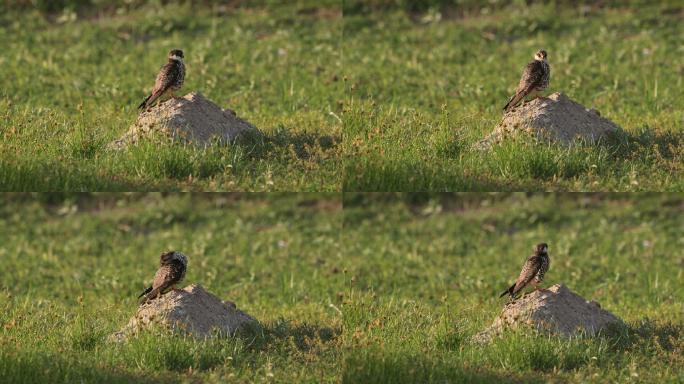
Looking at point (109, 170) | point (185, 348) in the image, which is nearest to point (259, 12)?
point (109, 170)

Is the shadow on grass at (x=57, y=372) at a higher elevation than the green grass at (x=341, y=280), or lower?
lower

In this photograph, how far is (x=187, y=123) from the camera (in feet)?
51.5

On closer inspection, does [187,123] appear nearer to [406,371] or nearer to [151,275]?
[151,275]

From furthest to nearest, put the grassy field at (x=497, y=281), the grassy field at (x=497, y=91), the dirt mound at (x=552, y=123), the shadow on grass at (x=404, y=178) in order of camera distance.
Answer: the dirt mound at (x=552, y=123)
the grassy field at (x=497, y=91)
the shadow on grass at (x=404, y=178)
the grassy field at (x=497, y=281)

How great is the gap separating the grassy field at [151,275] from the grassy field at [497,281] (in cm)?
55

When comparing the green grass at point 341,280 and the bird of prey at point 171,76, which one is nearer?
the green grass at point 341,280

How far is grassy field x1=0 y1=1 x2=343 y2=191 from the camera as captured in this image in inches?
607

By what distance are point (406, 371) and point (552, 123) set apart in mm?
3750

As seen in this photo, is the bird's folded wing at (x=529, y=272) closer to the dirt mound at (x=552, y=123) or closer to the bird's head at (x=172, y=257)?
the dirt mound at (x=552, y=123)

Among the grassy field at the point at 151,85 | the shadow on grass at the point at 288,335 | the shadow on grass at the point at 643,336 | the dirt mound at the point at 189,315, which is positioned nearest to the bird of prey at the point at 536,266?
the shadow on grass at the point at 643,336

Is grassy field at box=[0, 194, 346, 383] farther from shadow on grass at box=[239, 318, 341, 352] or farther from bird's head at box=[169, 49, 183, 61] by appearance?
bird's head at box=[169, 49, 183, 61]

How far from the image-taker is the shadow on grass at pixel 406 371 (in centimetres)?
1372

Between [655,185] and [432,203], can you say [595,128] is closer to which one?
[655,185]

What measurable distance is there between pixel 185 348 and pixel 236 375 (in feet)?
2.11
